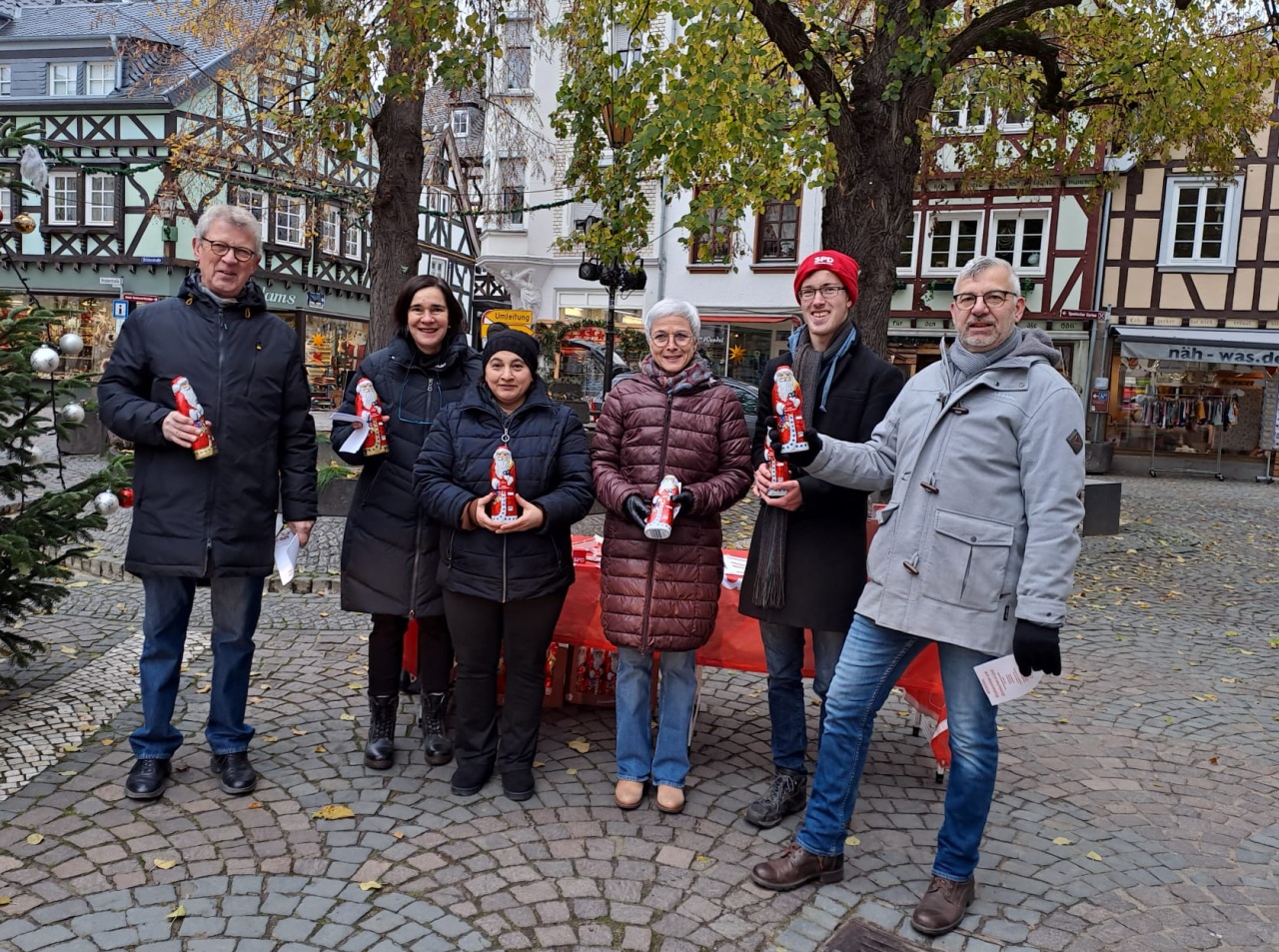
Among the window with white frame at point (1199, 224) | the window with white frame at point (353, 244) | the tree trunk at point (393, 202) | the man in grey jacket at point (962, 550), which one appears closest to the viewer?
the man in grey jacket at point (962, 550)

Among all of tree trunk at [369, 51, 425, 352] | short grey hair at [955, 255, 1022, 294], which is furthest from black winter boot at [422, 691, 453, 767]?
tree trunk at [369, 51, 425, 352]

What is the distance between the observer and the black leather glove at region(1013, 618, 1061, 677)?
2.66 meters

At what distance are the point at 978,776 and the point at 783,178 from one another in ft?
30.5

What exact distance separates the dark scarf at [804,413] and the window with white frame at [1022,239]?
2058cm

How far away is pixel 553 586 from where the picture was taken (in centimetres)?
377

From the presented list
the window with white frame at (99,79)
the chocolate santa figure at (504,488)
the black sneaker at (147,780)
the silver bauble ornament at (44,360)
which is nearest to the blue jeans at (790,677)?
the chocolate santa figure at (504,488)

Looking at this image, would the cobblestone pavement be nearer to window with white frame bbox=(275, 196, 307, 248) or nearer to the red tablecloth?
the red tablecloth

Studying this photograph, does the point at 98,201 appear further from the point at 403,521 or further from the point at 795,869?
the point at 795,869

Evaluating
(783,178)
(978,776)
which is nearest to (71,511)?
(978,776)

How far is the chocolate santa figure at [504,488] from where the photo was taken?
11.7 feet

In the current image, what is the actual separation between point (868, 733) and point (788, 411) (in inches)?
45.3

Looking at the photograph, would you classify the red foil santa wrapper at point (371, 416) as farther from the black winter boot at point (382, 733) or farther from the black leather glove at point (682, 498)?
the black leather glove at point (682, 498)

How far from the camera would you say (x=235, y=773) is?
381 centimetres

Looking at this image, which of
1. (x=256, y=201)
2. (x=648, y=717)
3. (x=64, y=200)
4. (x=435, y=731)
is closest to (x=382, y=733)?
(x=435, y=731)
